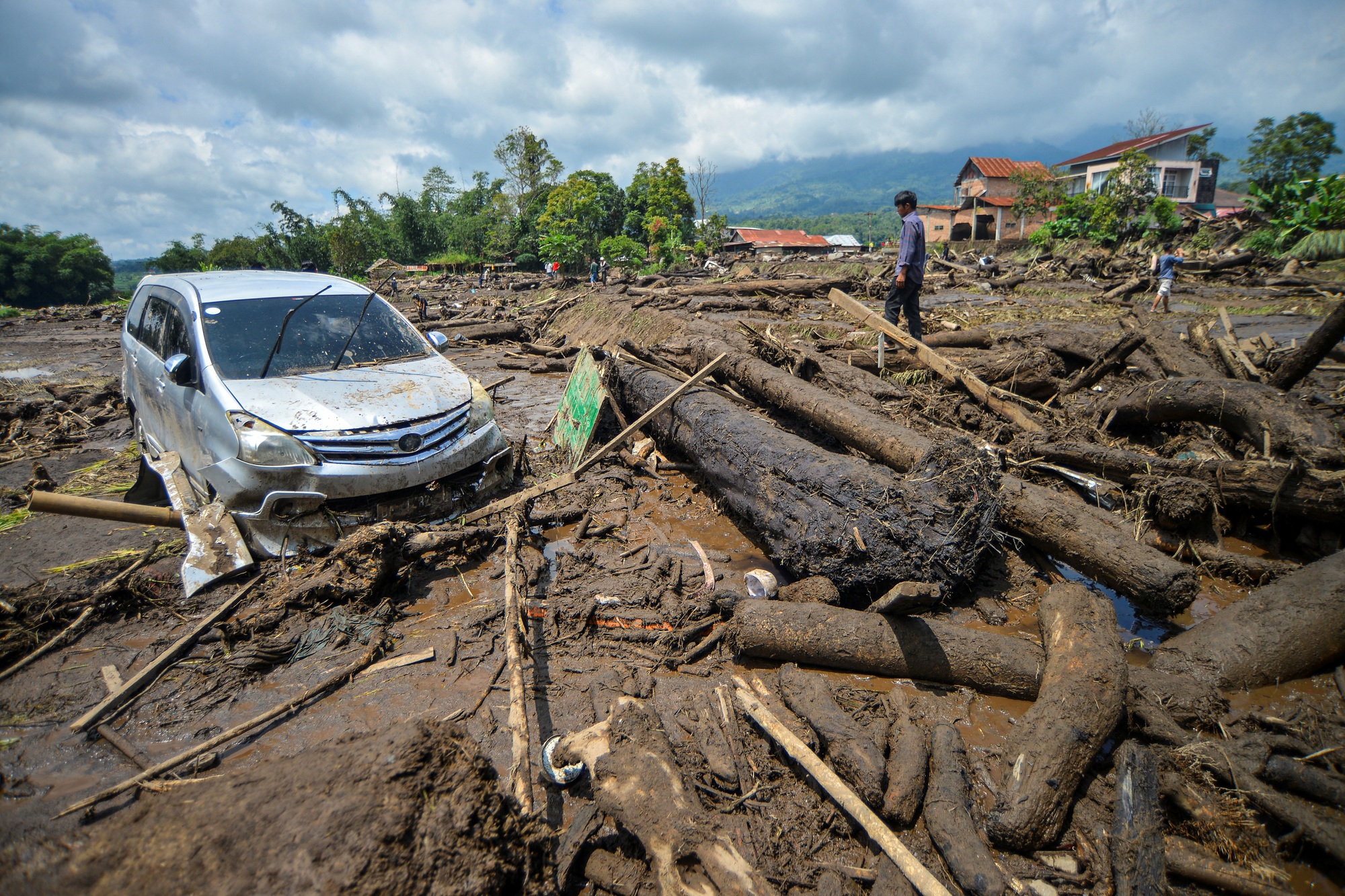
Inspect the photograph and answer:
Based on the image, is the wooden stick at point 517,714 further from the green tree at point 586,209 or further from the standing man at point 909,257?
the green tree at point 586,209

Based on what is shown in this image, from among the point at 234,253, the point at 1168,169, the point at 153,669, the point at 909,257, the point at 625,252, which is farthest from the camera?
the point at 234,253

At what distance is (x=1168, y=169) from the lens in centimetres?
4372

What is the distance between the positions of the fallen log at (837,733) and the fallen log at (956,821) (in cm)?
24

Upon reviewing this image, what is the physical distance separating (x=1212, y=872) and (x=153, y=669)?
5.26m

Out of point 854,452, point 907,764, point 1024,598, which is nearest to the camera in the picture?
point 907,764

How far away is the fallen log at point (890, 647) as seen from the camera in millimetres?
3270

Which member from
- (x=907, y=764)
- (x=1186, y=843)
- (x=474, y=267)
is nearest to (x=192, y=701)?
(x=907, y=764)

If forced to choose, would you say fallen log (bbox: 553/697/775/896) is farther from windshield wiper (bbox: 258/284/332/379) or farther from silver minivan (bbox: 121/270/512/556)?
windshield wiper (bbox: 258/284/332/379)

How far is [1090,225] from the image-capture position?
2720 centimetres

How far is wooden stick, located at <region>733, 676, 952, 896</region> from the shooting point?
210 centimetres

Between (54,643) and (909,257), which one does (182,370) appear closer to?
(54,643)

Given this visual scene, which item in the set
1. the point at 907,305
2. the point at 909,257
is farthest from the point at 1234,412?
the point at 907,305

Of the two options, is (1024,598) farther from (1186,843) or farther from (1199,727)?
(1186,843)

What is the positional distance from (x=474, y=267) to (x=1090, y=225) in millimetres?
41013
